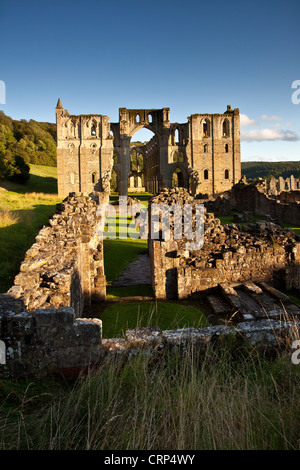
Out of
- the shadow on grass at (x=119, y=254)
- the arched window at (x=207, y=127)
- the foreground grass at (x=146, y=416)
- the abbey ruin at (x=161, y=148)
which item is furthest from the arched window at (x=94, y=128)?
the foreground grass at (x=146, y=416)

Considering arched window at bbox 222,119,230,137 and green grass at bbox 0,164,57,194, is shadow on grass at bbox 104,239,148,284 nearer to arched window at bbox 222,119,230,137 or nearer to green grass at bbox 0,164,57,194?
green grass at bbox 0,164,57,194

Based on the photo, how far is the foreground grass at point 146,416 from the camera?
235 centimetres

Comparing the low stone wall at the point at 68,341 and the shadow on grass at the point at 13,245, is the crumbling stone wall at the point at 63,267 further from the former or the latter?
the shadow on grass at the point at 13,245

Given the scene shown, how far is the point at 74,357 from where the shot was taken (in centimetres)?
365

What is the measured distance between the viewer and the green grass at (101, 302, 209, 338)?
7.12 meters

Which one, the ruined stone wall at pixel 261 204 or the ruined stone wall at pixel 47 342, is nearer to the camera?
the ruined stone wall at pixel 47 342

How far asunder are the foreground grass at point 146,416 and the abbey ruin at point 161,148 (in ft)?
121

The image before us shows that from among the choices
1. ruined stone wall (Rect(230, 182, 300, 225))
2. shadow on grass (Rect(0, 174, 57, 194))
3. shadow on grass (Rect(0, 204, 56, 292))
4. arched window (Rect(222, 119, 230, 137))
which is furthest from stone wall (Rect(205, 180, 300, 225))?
shadow on grass (Rect(0, 174, 57, 194))

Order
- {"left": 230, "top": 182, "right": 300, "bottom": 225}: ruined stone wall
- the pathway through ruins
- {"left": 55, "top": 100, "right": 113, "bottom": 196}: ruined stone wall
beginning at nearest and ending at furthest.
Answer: the pathway through ruins
{"left": 230, "top": 182, "right": 300, "bottom": 225}: ruined stone wall
{"left": 55, "top": 100, "right": 113, "bottom": 196}: ruined stone wall

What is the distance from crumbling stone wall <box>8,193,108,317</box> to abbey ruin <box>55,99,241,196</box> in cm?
2934

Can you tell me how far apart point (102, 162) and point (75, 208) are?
96.4 ft

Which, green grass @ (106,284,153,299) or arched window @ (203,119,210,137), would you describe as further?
arched window @ (203,119,210,137)

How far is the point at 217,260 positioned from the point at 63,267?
4.58 metres

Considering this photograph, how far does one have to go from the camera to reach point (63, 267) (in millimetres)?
6125
